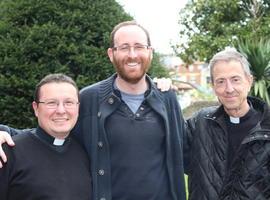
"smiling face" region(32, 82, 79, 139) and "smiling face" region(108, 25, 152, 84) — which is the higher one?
"smiling face" region(108, 25, 152, 84)

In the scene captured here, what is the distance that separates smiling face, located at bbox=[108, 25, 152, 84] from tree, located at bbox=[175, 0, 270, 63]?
55.1 feet

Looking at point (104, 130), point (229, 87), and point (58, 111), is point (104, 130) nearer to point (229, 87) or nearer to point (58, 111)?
point (58, 111)

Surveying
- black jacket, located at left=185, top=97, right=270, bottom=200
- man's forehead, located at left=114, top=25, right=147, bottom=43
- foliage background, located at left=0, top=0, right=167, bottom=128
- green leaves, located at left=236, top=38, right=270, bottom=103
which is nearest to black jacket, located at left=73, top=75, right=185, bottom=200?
black jacket, located at left=185, top=97, right=270, bottom=200

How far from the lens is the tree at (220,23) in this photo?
2111 cm

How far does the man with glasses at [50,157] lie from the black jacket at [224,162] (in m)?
0.87

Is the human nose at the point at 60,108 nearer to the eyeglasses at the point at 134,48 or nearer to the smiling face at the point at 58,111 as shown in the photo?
the smiling face at the point at 58,111

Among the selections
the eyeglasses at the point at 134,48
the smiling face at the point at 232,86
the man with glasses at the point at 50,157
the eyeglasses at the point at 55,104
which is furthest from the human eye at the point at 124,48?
the smiling face at the point at 232,86

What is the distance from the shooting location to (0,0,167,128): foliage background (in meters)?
5.07

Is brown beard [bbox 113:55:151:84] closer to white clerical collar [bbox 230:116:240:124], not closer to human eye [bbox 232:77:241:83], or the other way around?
human eye [bbox 232:77:241:83]

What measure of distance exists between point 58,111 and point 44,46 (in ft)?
5.20

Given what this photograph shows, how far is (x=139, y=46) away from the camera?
401cm

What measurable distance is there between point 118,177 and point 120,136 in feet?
1.02

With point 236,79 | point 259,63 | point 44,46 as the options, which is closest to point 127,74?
point 236,79

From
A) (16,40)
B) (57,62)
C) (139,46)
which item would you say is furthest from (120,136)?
(16,40)
